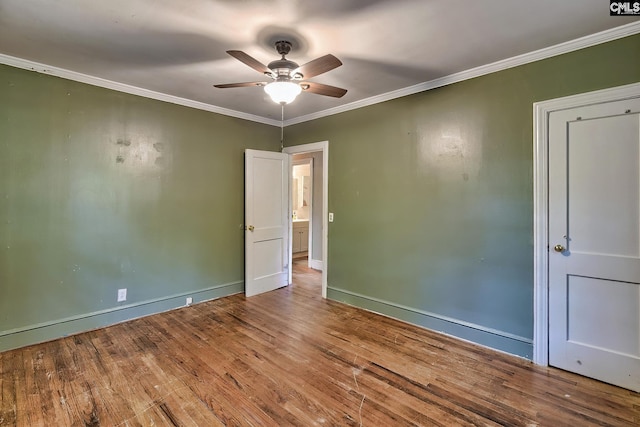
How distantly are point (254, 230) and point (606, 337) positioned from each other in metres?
3.75

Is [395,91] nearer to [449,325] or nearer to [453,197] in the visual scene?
[453,197]

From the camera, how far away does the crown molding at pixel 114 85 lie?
2.60 metres

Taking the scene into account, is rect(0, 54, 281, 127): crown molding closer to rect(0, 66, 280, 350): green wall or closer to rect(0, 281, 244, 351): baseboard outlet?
rect(0, 66, 280, 350): green wall

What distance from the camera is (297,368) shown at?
94.3 inches

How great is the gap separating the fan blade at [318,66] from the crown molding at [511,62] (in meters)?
1.53

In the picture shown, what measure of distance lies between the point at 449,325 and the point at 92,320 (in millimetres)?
3673

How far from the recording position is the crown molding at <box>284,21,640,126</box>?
82.6 inches

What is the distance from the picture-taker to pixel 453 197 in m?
2.95

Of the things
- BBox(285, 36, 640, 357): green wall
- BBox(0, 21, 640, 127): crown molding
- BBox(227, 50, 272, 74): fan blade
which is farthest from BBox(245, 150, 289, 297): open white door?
BBox(227, 50, 272, 74): fan blade

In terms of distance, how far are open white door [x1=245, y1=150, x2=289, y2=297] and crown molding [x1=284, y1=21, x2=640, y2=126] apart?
4.45 feet

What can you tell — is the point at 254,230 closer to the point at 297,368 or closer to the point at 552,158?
the point at 297,368

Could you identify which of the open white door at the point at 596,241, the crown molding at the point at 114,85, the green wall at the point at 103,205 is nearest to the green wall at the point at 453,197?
the open white door at the point at 596,241

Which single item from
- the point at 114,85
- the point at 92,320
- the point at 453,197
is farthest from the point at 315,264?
the point at 114,85

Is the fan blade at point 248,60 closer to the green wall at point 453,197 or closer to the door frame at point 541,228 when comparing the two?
the green wall at point 453,197
